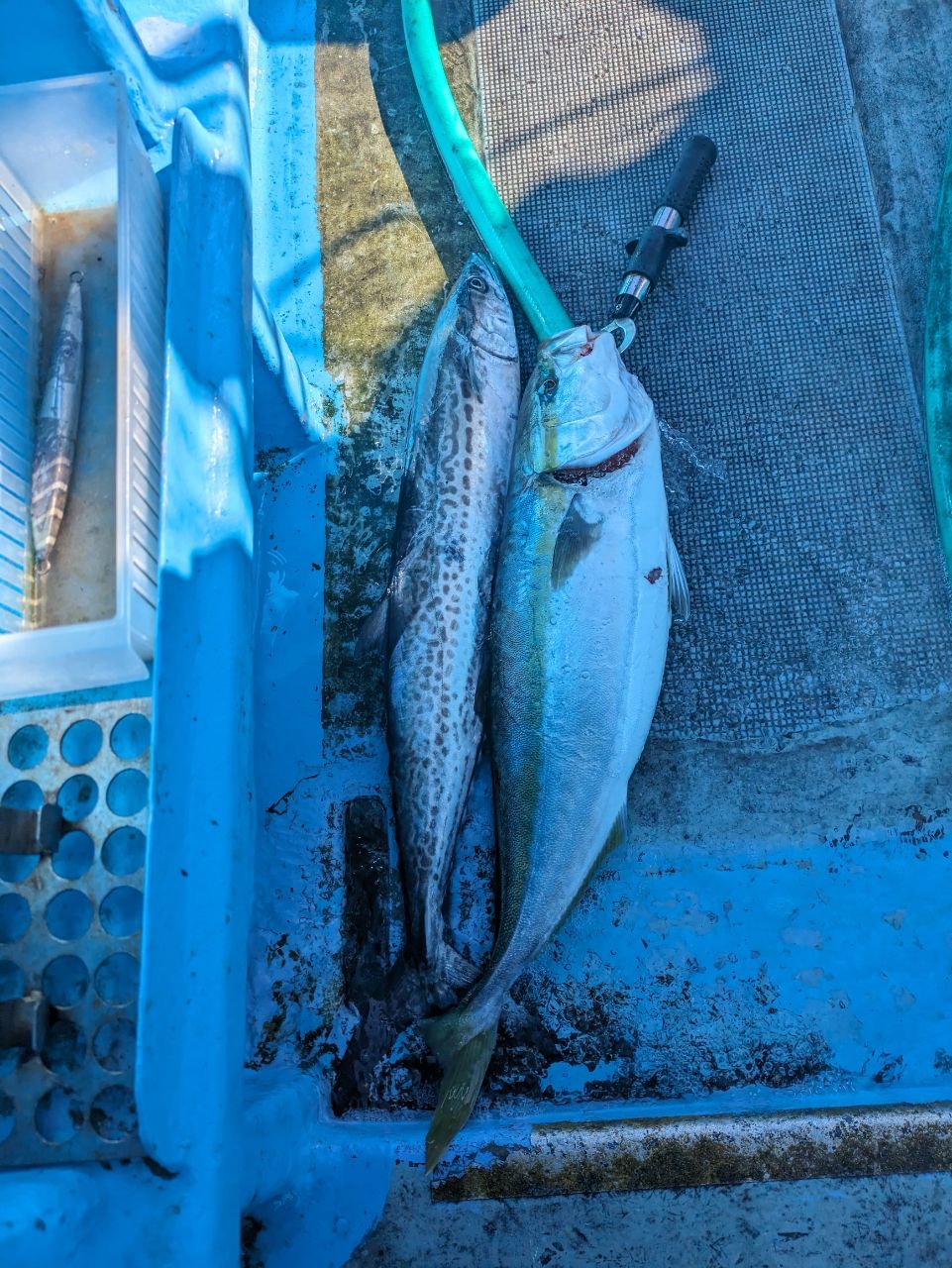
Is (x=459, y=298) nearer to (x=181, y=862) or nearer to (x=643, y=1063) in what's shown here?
(x=181, y=862)

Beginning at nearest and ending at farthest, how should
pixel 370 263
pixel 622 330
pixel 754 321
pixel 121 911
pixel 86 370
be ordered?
pixel 121 911
pixel 86 370
pixel 622 330
pixel 754 321
pixel 370 263

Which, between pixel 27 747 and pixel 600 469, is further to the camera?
pixel 600 469

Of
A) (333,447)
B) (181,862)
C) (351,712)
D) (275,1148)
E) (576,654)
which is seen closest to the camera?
(181,862)

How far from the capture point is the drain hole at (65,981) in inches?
75.1

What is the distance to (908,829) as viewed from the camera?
8.20 feet

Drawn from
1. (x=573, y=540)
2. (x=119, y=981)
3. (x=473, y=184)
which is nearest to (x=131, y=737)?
(x=119, y=981)

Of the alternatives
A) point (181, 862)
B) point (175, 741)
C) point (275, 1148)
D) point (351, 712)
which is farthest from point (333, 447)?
point (275, 1148)

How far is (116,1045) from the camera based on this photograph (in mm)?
1877

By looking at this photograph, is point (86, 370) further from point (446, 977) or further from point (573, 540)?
point (446, 977)

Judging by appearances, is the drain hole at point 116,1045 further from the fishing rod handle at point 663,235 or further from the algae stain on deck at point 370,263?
the fishing rod handle at point 663,235

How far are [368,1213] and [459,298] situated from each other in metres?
2.55

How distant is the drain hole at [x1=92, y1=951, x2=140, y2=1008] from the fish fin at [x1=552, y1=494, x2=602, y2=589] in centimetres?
137

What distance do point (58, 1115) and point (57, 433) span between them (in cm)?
155

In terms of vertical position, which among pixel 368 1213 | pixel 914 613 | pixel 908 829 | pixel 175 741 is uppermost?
pixel 914 613
